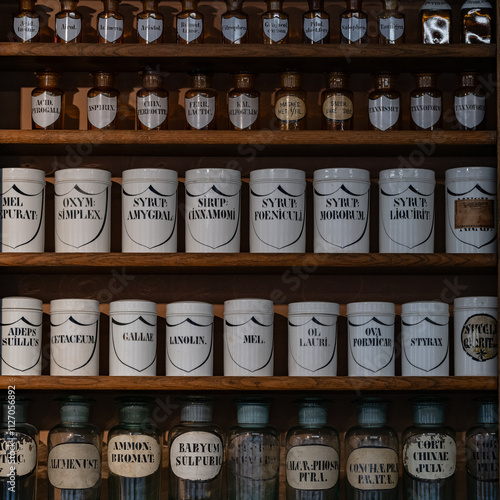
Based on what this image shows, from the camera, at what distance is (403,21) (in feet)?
5.89

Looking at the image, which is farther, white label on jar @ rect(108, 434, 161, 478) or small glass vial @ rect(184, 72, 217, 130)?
small glass vial @ rect(184, 72, 217, 130)

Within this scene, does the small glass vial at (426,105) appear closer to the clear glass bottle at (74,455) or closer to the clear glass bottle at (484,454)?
the clear glass bottle at (484,454)

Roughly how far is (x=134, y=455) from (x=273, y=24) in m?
0.91

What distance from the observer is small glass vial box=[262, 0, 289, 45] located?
178cm

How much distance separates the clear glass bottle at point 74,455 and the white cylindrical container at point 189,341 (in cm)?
20

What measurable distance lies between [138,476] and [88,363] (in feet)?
0.78

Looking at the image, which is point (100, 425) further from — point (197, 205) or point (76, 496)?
point (197, 205)

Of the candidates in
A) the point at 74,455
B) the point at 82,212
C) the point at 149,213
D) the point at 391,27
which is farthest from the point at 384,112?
the point at 74,455

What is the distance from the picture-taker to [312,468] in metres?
1.66

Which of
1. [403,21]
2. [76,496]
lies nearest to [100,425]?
[76,496]

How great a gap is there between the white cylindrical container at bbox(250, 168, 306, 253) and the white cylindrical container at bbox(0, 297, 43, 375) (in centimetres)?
46

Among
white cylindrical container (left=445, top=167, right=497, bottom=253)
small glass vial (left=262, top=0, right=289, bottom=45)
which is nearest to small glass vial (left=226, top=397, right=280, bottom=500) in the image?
white cylindrical container (left=445, top=167, right=497, bottom=253)

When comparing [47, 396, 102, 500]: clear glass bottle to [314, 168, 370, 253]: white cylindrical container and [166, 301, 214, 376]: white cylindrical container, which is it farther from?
[314, 168, 370, 253]: white cylindrical container

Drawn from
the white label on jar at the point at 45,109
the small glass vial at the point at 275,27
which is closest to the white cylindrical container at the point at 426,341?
the small glass vial at the point at 275,27
